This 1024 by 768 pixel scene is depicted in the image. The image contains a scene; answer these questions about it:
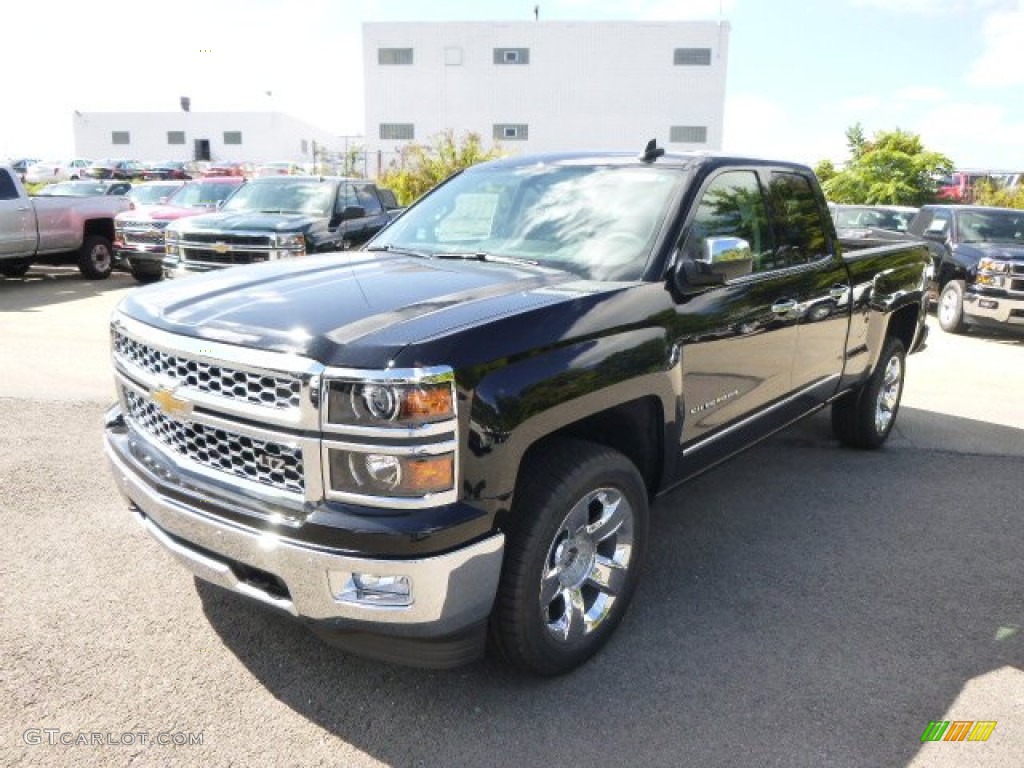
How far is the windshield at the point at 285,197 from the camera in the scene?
11070 millimetres

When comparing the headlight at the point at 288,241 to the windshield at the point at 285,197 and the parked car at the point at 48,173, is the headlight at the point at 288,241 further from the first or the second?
the parked car at the point at 48,173

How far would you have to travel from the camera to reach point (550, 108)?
40.8 m

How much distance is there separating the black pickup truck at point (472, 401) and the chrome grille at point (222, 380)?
0.01m

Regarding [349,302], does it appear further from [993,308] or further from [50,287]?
[50,287]

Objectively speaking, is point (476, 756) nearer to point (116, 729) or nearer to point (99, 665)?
point (116, 729)

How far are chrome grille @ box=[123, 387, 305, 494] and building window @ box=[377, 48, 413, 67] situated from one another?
136 ft

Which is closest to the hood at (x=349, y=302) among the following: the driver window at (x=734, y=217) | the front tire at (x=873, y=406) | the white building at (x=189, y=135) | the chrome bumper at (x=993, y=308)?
the driver window at (x=734, y=217)

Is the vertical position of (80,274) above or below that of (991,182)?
below

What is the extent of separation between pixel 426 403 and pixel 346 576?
1.87 feet

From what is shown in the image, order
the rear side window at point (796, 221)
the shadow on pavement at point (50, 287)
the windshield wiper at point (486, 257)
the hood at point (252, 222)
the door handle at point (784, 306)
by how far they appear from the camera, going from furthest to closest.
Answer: the shadow on pavement at point (50, 287)
the hood at point (252, 222)
the rear side window at point (796, 221)
the door handle at point (784, 306)
the windshield wiper at point (486, 257)

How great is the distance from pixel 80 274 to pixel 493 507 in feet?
50.5

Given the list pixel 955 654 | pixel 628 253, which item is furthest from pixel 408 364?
pixel 955 654

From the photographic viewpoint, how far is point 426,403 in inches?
94.2

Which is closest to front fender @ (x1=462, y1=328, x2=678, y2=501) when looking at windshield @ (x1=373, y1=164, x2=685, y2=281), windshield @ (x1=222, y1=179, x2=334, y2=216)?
windshield @ (x1=373, y1=164, x2=685, y2=281)
